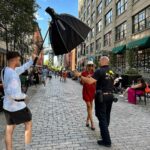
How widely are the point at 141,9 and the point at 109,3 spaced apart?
1454 cm

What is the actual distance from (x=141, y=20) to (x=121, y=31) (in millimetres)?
6725

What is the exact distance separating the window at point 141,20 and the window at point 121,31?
10.7 feet

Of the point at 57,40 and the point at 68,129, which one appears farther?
the point at 68,129

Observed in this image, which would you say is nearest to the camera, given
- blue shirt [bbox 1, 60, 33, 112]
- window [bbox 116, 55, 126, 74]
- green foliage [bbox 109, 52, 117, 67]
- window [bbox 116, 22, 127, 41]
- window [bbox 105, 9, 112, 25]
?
blue shirt [bbox 1, 60, 33, 112]

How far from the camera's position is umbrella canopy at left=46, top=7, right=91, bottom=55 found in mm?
4715

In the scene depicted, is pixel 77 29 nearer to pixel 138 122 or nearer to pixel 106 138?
pixel 106 138

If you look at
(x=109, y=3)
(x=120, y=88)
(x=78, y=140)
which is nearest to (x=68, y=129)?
(x=78, y=140)

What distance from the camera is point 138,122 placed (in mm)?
8070

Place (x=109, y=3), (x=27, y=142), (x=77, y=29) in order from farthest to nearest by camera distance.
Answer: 1. (x=109, y=3)
2. (x=77, y=29)
3. (x=27, y=142)

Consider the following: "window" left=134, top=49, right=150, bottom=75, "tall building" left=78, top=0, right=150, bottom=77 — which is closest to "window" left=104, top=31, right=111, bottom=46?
"tall building" left=78, top=0, right=150, bottom=77

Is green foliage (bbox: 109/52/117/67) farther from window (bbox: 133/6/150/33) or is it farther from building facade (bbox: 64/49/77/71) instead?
building facade (bbox: 64/49/77/71)

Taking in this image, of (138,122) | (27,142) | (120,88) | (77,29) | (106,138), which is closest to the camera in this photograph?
(27,142)

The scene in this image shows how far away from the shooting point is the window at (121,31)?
31.9 metres

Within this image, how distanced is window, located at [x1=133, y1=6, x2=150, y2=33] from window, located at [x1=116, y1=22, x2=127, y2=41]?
10.7 feet
